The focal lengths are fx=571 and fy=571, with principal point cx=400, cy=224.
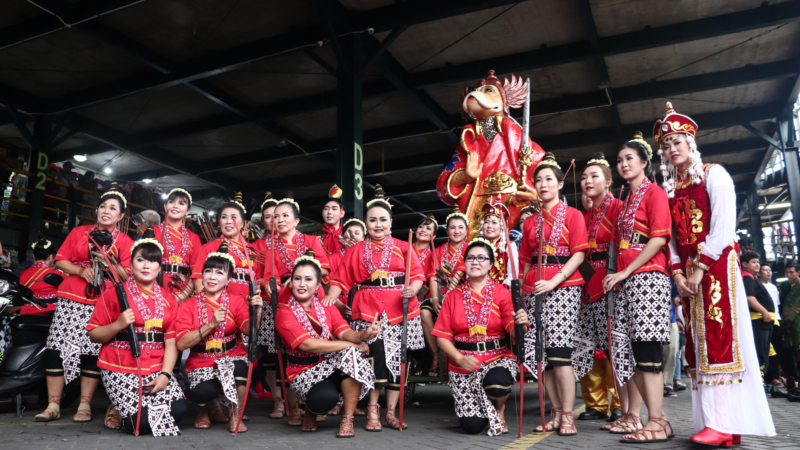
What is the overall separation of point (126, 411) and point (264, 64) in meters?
7.68

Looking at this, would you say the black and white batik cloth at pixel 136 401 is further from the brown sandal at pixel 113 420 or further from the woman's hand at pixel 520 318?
the woman's hand at pixel 520 318

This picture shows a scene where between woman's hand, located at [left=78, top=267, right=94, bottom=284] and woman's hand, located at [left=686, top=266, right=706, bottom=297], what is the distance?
477 cm

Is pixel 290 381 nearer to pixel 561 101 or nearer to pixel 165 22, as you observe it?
pixel 165 22

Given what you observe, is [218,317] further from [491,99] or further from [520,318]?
[491,99]

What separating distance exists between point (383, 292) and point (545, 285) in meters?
1.36

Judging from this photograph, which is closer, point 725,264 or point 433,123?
point 725,264

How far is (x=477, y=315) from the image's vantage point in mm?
4395

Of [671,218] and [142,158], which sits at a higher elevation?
[142,158]

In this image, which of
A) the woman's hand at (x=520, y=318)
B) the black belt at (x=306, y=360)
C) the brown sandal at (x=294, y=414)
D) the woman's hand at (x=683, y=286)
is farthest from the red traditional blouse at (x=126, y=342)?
the woman's hand at (x=683, y=286)

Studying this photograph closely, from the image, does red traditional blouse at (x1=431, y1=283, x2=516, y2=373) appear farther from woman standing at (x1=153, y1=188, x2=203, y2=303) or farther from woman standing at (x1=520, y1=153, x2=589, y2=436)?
woman standing at (x1=153, y1=188, x2=203, y2=303)

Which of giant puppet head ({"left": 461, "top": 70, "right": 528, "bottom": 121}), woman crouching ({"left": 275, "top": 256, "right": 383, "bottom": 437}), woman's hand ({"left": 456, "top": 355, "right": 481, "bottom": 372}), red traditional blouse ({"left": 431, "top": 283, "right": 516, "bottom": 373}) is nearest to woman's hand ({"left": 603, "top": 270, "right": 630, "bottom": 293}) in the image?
red traditional blouse ({"left": 431, "top": 283, "right": 516, "bottom": 373})

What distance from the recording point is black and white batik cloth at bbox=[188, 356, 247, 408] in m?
4.34

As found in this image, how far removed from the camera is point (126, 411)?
417 centimetres

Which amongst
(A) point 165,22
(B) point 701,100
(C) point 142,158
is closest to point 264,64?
(A) point 165,22
